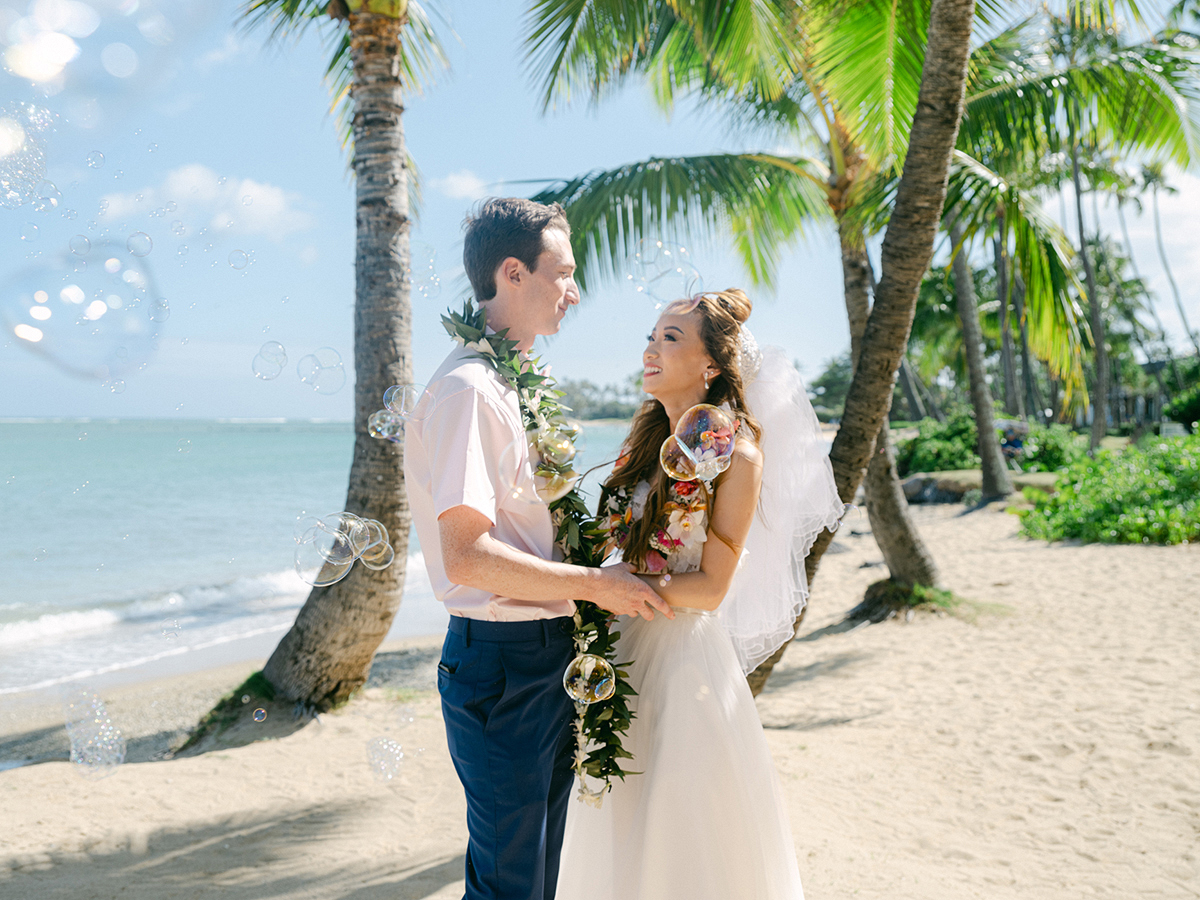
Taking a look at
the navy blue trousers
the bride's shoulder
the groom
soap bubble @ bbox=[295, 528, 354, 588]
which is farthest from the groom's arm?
soap bubble @ bbox=[295, 528, 354, 588]

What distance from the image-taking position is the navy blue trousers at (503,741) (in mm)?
2031

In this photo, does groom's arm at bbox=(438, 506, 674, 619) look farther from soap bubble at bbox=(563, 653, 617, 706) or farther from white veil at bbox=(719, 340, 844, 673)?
white veil at bbox=(719, 340, 844, 673)

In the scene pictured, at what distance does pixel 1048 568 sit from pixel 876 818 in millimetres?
7677

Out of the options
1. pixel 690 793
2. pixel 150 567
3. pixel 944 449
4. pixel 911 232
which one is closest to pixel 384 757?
pixel 690 793

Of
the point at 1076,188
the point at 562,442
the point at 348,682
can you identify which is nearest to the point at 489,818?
the point at 562,442

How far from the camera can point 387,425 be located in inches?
128

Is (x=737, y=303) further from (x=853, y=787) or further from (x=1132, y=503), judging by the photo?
(x=1132, y=503)

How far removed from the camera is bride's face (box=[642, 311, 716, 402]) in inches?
106

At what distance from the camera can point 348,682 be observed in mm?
6023

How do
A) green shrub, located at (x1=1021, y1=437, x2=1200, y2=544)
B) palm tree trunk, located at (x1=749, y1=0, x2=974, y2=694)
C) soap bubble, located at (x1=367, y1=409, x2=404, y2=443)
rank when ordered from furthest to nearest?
green shrub, located at (x1=1021, y1=437, x2=1200, y2=544) < palm tree trunk, located at (x1=749, y1=0, x2=974, y2=694) < soap bubble, located at (x1=367, y1=409, x2=404, y2=443)

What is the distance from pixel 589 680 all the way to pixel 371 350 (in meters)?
4.26

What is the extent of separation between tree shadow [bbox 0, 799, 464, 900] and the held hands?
2.28m

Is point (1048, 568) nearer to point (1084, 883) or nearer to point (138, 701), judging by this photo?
point (1084, 883)

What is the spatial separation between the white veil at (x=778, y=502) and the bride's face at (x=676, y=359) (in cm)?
22
